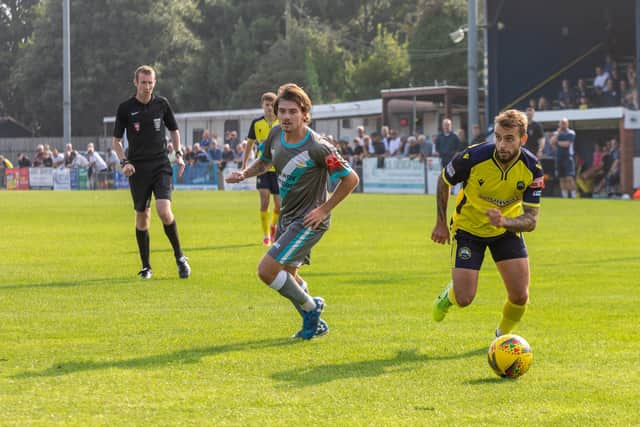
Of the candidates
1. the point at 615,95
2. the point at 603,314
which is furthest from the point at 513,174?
the point at 615,95

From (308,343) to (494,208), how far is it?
5.21 ft

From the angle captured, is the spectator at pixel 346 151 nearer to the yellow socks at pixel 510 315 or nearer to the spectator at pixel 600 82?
the spectator at pixel 600 82

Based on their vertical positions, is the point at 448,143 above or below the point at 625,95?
below

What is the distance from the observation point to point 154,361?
6.77 meters

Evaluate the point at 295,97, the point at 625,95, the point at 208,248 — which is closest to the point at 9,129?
the point at 625,95

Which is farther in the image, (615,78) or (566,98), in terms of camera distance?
(566,98)

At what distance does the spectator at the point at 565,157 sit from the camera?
28375 millimetres

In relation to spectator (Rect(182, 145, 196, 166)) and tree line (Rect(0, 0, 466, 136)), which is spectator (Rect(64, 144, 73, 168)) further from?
tree line (Rect(0, 0, 466, 136))

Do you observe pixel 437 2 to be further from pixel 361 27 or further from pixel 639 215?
pixel 639 215

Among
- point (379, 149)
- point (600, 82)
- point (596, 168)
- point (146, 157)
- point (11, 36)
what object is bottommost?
point (146, 157)

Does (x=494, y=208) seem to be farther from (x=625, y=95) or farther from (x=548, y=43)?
(x=548, y=43)

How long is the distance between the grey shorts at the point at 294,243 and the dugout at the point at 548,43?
98.3ft

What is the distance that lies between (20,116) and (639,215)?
64.4 metres

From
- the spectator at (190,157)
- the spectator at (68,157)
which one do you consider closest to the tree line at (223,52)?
the spectator at (68,157)
